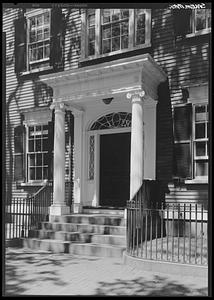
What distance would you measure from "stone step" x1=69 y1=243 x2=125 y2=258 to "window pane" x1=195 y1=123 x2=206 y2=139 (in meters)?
3.57

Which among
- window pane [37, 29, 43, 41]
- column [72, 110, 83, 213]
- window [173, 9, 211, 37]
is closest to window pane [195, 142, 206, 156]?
window [173, 9, 211, 37]

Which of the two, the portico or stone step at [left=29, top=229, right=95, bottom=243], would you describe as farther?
the portico

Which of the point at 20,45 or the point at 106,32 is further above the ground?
the point at 20,45

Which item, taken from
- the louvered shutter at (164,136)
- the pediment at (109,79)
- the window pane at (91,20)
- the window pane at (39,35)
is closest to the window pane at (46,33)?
the window pane at (39,35)

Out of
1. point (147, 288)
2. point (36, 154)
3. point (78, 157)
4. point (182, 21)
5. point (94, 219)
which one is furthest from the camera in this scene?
point (36, 154)

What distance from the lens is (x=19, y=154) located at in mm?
12234

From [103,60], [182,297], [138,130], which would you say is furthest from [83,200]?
[182,297]

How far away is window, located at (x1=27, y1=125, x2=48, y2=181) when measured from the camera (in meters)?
11.7

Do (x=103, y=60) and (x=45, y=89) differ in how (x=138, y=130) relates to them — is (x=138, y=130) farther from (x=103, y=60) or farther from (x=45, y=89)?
(x=45, y=89)

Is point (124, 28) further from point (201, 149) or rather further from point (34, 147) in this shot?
point (34, 147)

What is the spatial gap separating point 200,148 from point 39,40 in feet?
21.7

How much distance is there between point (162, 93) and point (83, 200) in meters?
3.94

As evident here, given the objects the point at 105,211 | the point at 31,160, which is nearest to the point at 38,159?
the point at 31,160

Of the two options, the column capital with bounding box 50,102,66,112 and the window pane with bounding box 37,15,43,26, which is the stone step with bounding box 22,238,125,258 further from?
the window pane with bounding box 37,15,43,26
